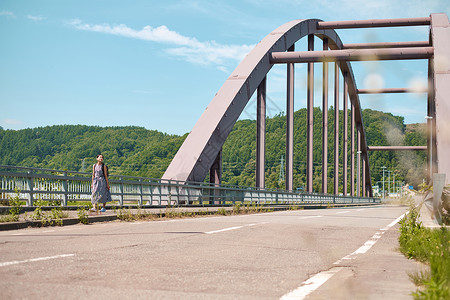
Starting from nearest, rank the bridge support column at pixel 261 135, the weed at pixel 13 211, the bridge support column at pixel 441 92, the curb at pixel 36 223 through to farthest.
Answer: the curb at pixel 36 223
the weed at pixel 13 211
the bridge support column at pixel 441 92
the bridge support column at pixel 261 135

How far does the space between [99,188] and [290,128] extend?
1723 centimetres

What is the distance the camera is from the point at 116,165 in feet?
343

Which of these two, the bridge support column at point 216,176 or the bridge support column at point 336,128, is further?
the bridge support column at point 336,128

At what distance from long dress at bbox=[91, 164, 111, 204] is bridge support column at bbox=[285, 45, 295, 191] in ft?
53.1

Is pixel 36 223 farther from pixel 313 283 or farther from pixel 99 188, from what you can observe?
pixel 313 283

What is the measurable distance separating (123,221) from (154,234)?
12.8ft

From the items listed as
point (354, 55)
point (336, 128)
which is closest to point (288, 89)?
point (354, 55)

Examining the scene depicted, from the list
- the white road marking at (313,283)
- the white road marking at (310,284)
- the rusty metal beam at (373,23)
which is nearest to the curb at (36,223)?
the white road marking at (313,283)

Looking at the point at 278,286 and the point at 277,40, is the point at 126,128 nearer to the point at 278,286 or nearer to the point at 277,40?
the point at 277,40

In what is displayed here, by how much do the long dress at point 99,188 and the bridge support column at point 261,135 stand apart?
12.7 meters

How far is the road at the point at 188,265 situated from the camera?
444 centimetres

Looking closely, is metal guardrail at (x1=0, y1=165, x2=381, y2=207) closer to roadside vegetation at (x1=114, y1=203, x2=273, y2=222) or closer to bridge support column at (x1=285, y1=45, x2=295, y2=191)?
bridge support column at (x1=285, y1=45, x2=295, y2=191)

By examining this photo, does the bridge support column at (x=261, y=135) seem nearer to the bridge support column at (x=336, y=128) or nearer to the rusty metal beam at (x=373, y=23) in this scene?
the rusty metal beam at (x=373, y=23)

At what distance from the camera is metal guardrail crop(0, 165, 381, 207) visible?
44.3 ft
